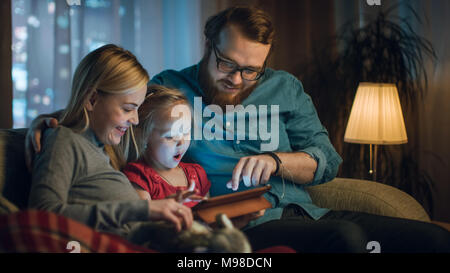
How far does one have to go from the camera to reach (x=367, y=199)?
1371 millimetres

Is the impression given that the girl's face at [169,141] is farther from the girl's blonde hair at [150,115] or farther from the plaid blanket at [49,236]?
the plaid blanket at [49,236]

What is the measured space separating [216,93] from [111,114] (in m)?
0.33

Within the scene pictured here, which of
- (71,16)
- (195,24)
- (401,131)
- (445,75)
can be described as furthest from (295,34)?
(71,16)

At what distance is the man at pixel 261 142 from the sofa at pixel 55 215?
0.09 m

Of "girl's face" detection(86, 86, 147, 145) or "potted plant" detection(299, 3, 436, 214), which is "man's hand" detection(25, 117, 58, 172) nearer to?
"girl's face" detection(86, 86, 147, 145)

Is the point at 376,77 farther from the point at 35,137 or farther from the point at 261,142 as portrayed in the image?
the point at 35,137

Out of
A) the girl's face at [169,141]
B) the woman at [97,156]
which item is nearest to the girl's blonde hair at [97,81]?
the woman at [97,156]

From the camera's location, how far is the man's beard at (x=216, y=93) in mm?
1234

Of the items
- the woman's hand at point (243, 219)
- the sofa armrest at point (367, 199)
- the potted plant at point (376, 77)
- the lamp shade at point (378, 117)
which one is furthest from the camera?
the potted plant at point (376, 77)

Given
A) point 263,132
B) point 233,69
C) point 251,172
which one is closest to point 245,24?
point 233,69

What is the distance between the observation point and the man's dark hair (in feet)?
3.99

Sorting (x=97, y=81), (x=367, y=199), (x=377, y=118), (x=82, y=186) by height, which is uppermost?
(x=97, y=81)
